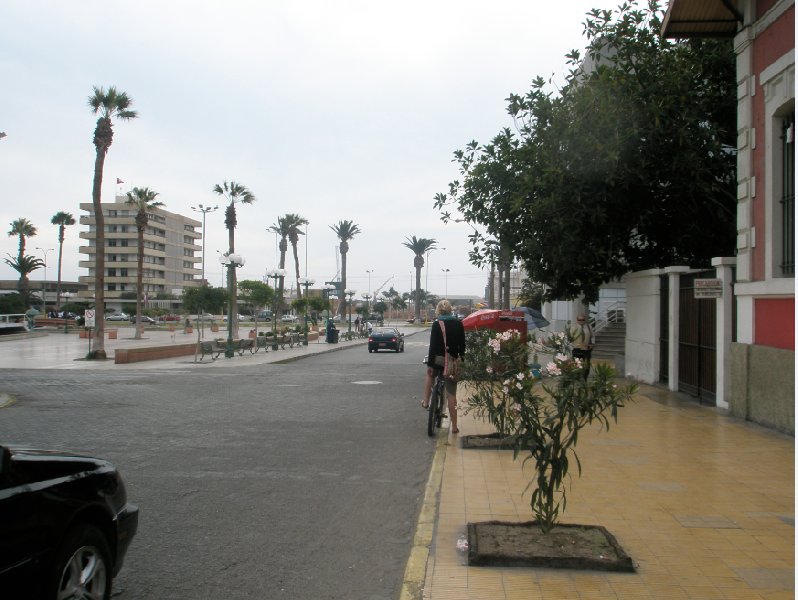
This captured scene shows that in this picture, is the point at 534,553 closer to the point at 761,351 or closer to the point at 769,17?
the point at 761,351

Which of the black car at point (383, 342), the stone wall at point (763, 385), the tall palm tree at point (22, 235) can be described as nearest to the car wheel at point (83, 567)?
the stone wall at point (763, 385)

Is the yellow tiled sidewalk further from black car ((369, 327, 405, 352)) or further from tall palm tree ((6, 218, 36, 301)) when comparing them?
tall palm tree ((6, 218, 36, 301))

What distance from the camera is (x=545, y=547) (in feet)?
16.4

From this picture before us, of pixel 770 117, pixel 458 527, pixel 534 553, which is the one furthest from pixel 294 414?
pixel 770 117

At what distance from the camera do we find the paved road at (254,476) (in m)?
4.85

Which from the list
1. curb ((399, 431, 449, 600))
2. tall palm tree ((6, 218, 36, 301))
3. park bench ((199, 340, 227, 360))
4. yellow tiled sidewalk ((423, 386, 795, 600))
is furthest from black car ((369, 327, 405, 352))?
tall palm tree ((6, 218, 36, 301))

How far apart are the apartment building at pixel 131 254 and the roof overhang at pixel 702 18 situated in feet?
326

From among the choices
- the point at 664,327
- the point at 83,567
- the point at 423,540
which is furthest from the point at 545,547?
the point at 664,327

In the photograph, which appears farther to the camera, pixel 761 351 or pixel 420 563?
pixel 761 351

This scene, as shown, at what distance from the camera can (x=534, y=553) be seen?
489 centimetres

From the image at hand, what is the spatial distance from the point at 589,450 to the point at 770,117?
19.2 feet

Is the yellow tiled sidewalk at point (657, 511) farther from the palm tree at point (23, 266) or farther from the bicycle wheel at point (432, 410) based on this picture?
the palm tree at point (23, 266)

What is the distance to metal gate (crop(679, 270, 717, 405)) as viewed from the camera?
1298 centimetres

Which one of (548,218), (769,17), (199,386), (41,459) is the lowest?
(199,386)
